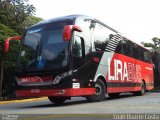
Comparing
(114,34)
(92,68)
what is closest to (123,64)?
(114,34)

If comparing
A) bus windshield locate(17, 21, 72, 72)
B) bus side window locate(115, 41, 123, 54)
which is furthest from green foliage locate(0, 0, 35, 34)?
bus windshield locate(17, 21, 72, 72)

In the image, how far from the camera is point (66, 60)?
15469 millimetres

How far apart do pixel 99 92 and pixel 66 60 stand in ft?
9.57

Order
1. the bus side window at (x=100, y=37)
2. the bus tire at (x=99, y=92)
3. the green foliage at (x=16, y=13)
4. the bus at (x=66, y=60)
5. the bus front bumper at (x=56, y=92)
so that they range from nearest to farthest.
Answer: the bus front bumper at (x=56, y=92) → the bus at (x=66, y=60) → the bus tire at (x=99, y=92) → the bus side window at (x=100, y=37) → the green foliage at (x=16, y=13)

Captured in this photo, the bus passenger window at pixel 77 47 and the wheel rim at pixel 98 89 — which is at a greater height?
the bus passenger window at pixel 77 47

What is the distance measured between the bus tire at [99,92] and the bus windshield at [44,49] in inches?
98.1

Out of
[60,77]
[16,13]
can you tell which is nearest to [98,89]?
[60,77]

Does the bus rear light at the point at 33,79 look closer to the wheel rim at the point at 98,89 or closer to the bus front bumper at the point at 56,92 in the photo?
the bus front bumper at the point at 56,92

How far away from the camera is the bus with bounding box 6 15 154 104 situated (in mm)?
15430

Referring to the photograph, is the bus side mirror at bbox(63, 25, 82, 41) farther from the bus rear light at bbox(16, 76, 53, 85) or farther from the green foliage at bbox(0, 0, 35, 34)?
the green foliage at bbox(0, 0, 35, 34)

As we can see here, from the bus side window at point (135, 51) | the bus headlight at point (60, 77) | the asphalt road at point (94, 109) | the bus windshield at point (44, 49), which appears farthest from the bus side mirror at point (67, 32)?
the bus side window at point (135, 51)

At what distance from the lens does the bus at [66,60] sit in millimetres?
15430

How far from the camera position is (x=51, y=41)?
16.1 meters

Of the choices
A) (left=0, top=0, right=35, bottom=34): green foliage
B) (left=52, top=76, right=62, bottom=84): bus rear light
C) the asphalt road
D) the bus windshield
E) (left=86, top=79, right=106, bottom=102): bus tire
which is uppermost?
(left=0, top=0, right=35, bottom=34): green foliage
